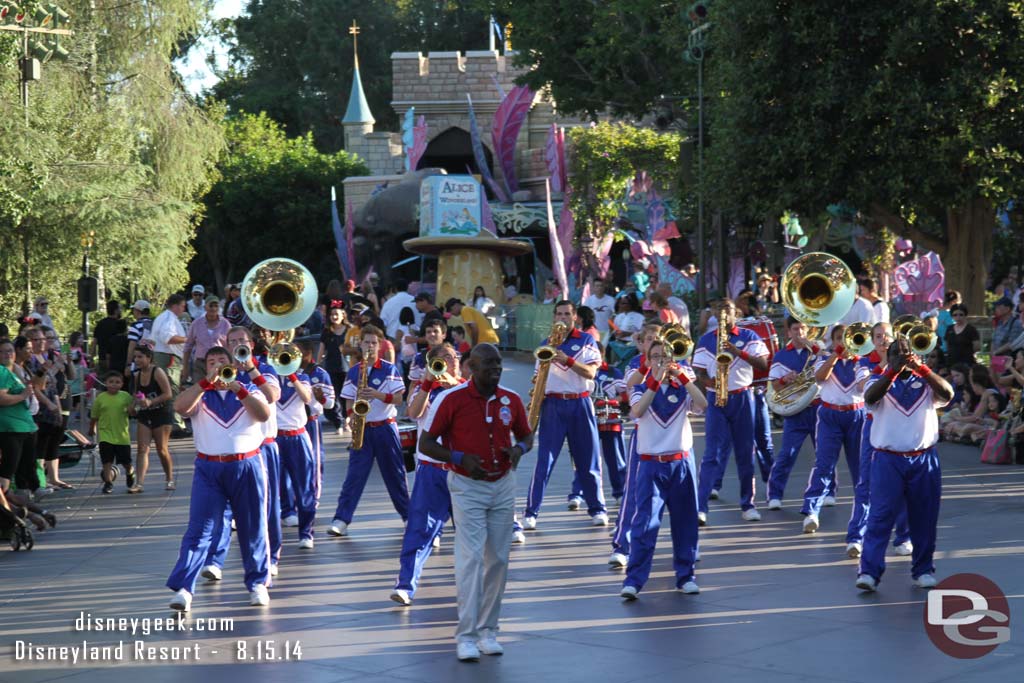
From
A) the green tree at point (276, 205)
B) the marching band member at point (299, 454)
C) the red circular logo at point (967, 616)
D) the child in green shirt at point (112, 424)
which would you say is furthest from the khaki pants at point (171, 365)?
the green tree at point (276, 205)

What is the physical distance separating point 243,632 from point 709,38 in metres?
16.8

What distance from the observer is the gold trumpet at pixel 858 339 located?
1047cm

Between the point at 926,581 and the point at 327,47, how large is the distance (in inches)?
2247

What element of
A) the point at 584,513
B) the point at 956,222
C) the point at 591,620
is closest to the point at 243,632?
the point at 591,620

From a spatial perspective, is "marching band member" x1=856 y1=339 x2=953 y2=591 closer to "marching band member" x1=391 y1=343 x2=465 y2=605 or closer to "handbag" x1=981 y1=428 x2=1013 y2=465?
"marching band member" x1=391 y1=343 x2=465 y2=605

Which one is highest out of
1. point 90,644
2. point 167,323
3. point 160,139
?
point 160,139

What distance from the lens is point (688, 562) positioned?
9477 mm

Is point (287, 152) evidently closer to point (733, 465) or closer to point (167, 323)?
point (167, 323)

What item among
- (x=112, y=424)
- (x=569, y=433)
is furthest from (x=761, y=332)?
(x=112, y=424)

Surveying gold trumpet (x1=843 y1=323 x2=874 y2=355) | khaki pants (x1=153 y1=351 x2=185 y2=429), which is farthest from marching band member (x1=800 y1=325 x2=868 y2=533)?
khaki pants (x1=153 y1=351 x2=185 y2=429)

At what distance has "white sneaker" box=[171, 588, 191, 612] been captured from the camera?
29.5 ft

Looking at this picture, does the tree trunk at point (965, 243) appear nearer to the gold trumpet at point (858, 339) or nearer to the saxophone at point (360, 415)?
the gold trumpet at point (858, 339)

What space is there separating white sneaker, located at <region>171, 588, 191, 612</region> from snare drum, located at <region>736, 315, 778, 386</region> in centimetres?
566

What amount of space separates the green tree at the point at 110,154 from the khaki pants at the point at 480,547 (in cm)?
1761
